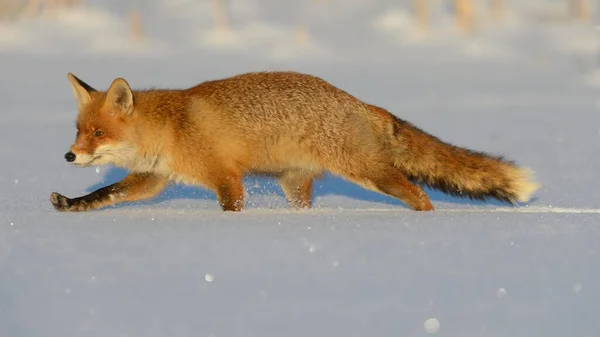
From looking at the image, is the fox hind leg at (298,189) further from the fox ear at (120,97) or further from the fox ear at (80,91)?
the fox ear at (80,91)

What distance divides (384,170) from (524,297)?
2.49m

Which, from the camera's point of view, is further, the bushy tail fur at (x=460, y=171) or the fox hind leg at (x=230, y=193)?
the bushy tail fur at (x=460, y=171)

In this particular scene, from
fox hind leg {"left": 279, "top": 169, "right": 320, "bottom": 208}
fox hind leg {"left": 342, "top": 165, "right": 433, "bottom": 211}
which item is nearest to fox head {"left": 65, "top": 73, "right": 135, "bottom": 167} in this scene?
fox hind leg {"left": 279, "top": 169, "right": 320, "bottom": 208}

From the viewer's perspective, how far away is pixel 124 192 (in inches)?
258

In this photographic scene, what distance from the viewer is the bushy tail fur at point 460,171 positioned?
645 centimetres

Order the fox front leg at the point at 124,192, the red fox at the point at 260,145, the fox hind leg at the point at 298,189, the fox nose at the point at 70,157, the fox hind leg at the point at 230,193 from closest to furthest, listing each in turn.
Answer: the fox nose at the point at 70,157, the fox hind leg at the point at 230,193, the red fox at the point at 260,145, the fox front leg at the point at 124,192, the fox hind leg at the point at 298,189

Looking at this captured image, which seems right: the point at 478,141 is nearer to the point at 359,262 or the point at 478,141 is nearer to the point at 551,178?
the point at 551,178

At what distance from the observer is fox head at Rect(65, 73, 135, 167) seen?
616 cm

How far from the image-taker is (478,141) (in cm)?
1138

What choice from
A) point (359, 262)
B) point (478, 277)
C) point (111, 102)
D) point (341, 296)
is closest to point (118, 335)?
point (341, 296)

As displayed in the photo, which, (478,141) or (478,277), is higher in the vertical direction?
(478,141)

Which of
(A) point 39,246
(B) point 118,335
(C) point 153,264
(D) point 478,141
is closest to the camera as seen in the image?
(B) point 118,335

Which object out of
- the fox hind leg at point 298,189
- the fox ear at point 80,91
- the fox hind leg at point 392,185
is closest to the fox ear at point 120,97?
the fox ear at point 80,91

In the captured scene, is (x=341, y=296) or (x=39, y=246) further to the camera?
(x=39, y=246)
